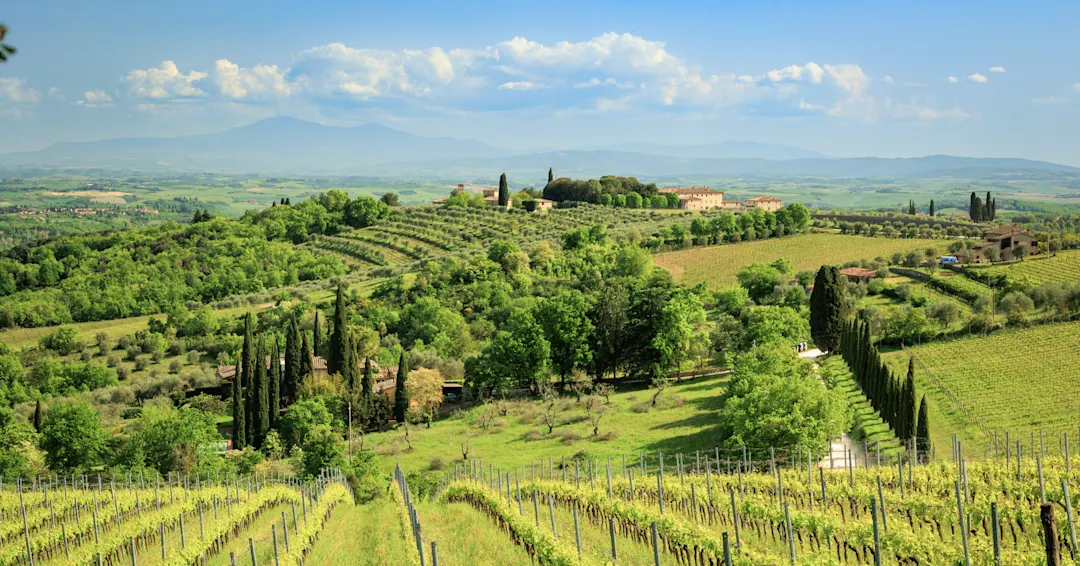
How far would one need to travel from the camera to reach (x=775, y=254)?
87.4 m

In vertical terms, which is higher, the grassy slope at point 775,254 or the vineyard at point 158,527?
the grassy slope at point 775,254

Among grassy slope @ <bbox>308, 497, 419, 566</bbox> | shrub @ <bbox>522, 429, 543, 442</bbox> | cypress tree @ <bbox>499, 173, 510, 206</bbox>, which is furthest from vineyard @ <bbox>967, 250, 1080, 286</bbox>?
cypress tree @ <bbox>499, 173, 510, 206</bbox>

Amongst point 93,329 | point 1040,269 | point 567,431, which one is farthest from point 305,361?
point 1040,269

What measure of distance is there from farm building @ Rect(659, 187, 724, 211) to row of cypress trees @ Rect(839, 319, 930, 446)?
292 feet

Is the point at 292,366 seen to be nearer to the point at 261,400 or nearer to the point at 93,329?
the point at 261,400

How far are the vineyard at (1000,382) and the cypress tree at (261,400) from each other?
32452 mm

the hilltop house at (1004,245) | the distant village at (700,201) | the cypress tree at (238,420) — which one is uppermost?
the distant village at (700,201)

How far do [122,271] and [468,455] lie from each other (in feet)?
260

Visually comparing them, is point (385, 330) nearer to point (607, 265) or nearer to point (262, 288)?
point (607, 265)

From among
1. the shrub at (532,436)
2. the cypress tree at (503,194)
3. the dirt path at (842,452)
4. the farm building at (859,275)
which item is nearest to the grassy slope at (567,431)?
the shrub at (532,436)

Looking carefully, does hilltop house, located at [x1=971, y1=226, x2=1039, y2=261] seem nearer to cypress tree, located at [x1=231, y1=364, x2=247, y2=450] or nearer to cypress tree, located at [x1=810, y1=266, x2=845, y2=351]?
cypress tree, located at [x1=810, y1=266, x2=845, y2=351]

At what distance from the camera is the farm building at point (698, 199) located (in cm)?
13925

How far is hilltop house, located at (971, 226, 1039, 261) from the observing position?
69750 millimetres

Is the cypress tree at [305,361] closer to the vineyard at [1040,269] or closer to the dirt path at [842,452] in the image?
the dirt path at [842,452]
